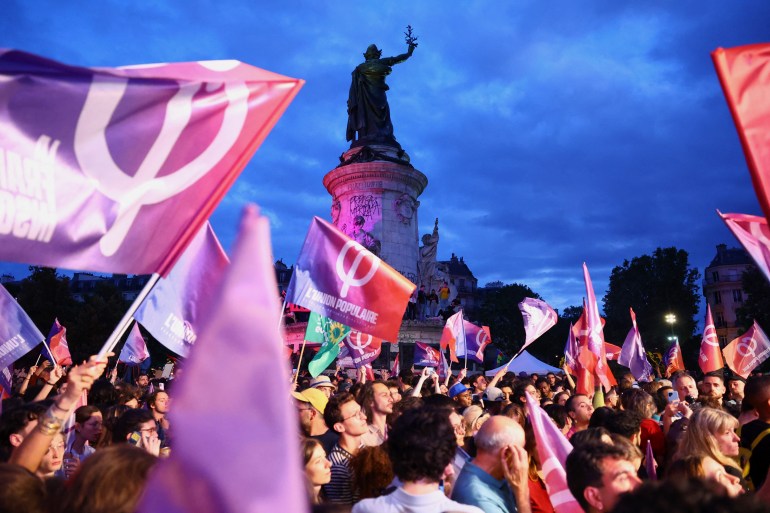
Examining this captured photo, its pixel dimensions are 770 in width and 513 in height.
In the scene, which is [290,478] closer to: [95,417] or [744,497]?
[744,497]

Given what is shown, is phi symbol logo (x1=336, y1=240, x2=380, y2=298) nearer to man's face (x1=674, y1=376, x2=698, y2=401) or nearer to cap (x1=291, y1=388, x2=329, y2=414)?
cap (x1=291, y1=388, x2=329, y2=414)

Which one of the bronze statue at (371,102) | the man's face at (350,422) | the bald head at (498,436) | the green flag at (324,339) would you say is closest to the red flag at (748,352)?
the green flag at (324,339)

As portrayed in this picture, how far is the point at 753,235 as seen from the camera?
5215mm

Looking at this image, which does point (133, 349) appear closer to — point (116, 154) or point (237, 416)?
point (116, 154)

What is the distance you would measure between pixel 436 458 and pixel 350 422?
1.90 meters

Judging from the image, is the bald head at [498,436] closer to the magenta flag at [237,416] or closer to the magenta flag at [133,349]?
the magenta flag at [237,416]

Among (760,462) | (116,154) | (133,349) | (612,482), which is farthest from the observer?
(133,349)

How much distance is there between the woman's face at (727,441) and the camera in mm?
4617

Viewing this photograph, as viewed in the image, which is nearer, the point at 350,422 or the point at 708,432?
the point at 708,432

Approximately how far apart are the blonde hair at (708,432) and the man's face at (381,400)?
10.1 feet

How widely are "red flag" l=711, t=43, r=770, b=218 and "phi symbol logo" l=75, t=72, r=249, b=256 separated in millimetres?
3225

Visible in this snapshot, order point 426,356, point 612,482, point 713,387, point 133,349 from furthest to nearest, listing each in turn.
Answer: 1. point 426,356
2. point 133,349
3. point 713,387
4. point 612,482

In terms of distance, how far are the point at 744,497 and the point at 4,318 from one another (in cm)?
891

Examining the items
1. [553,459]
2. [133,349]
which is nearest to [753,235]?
[553,459]
